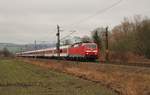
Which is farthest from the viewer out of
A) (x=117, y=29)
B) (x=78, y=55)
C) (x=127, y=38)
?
(x=117, y=29)

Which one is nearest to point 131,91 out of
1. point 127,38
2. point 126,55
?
point 126,55

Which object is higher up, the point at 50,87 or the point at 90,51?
the point at 90,51

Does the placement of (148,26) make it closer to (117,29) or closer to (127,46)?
(127,46)

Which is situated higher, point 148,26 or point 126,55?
point 148,26

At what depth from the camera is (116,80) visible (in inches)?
995

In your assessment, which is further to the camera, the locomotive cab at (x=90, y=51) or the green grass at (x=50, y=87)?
the locomotive cab at (x=90, y=51)

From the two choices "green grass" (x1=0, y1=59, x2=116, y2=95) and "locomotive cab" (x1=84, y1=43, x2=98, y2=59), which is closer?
"green grass" (x1=0, y1=59, x2=116, y2=95)

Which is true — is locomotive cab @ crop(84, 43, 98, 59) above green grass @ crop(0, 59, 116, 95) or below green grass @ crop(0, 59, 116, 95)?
above

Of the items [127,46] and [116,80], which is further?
[127,46]

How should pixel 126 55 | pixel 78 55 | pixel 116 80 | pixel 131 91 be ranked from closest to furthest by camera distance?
pixel 131 91, pixel 116 80, pixel 78 55, pixel 126 55

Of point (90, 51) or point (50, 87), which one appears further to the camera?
point (90, 51)

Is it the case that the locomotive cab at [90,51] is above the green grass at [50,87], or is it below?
above

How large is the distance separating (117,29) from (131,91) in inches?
4034

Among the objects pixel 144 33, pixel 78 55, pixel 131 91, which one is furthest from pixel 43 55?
pixel 131 91
